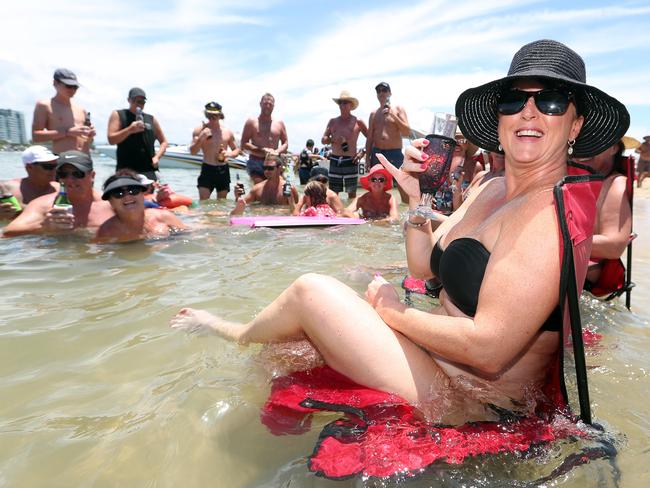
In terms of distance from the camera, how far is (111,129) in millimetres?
6961

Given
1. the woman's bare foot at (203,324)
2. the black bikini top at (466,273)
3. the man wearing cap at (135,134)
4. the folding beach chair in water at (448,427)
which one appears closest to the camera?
the folding beach chair in water at (448,427)

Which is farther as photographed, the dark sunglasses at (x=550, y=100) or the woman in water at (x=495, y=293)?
the dark sunglasses at (x=550, y=100)

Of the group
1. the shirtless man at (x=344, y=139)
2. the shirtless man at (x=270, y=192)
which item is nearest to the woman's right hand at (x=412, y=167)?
the shirtless man at (x=270, y=192)

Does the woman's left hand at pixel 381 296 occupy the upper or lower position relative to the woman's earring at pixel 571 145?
lower

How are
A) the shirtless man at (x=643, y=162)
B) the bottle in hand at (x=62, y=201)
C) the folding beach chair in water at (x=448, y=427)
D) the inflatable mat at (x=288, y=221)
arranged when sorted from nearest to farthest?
the folding beach chair in water at (x=448, y=427)
the bottle in hand at (x=62, y=201)
the inflatable mat at (x=288, y=221)
the shirtless man at (x=643, y=162)

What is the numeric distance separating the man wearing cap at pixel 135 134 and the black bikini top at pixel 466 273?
20.5 ft

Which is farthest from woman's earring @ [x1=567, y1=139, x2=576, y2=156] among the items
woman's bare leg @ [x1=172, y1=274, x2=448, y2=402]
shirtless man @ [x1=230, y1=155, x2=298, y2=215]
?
shirtless man @ [x1=230, y1=155, x2=298, y2=215]

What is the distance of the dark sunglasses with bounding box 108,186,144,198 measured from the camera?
15.6ft

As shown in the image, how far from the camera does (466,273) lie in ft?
5.55

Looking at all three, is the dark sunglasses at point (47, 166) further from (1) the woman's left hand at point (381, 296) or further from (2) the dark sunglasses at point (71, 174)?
(1) the woman's left hand at point (381, 296)

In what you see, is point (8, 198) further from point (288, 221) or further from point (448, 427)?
point (448, 427)

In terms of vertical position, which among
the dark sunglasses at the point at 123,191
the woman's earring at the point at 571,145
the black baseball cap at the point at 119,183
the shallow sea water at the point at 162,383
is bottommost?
the shallow sea water at the point at 162,383

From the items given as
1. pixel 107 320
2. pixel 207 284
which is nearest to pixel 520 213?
pixel 107 320

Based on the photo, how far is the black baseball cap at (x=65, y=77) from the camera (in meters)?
6.13
